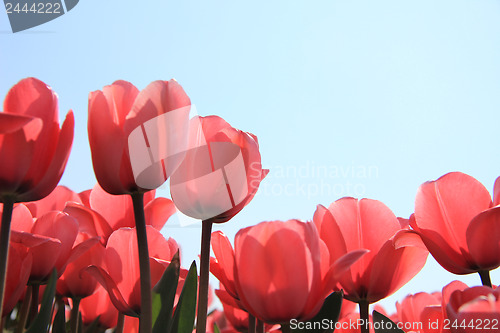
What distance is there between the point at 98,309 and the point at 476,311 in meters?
0.76

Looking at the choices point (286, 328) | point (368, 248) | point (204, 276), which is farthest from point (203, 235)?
point (368, 248)

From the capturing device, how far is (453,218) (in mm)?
716

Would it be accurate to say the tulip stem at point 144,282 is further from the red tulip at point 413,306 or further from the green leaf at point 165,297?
the red tulip at point 413,306

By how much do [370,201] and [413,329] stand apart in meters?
0.25

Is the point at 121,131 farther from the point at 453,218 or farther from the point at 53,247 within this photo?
the point at 453,218

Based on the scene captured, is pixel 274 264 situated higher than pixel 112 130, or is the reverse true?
pixel 112 130

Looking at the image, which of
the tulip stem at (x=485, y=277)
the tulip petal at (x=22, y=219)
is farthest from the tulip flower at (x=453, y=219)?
→ the tulip petal at (x=22, y=219)

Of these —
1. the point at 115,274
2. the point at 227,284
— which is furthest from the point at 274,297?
the point at 115,274

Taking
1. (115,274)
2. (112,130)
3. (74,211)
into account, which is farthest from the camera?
(74,211)

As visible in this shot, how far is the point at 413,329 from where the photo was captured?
0.87 metres

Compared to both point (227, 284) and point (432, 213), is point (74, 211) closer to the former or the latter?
point (227, 284)

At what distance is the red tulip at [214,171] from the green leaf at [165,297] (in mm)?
79

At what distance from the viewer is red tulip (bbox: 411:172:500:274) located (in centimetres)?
71

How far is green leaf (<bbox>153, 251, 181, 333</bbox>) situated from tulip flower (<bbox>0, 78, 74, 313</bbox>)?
193mm
